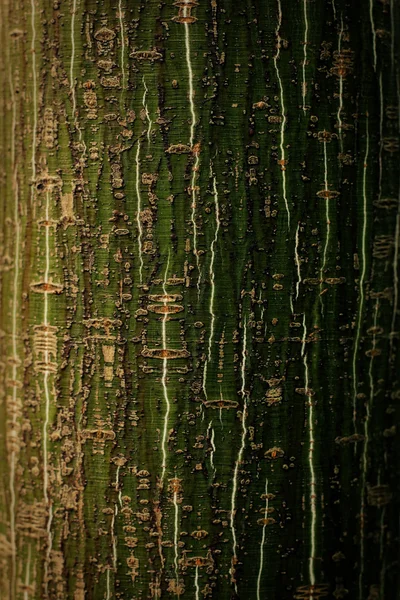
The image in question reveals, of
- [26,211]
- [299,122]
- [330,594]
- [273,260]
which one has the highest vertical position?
[299,122]

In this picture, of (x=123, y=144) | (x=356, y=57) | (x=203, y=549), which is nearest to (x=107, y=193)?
(x=123, y=144)

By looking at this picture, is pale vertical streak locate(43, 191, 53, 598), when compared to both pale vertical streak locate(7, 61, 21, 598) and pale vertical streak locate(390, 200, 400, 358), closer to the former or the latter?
pale vertical streak locate(7, 61, 21, 598)

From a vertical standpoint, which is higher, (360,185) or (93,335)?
(360,185)

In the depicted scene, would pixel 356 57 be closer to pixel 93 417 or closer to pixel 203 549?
pixel 93 417

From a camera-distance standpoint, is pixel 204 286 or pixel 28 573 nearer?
pixel 204 286

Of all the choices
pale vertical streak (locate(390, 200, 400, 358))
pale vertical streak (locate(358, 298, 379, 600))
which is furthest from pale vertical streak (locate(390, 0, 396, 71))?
pale vertical streak (locate(358, 298, 379, 600))

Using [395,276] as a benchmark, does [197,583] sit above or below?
below

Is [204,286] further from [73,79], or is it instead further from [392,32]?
[392,32]

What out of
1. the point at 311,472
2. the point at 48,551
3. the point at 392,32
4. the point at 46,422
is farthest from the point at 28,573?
the point at 392,32

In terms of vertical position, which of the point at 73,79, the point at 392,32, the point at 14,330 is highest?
the point at 392,32
